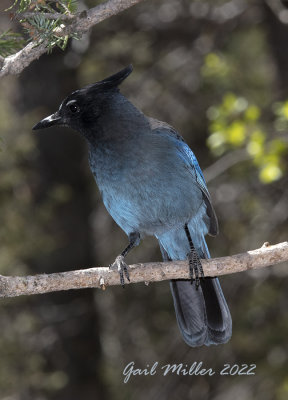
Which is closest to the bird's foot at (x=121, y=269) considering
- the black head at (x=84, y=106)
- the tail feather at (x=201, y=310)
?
the tail feather at (x=201, y=310)

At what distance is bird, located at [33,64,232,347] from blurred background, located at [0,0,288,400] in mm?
1053

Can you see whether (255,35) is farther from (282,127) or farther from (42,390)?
(42,390)

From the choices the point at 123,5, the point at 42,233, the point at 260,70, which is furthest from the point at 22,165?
the point at 260,70

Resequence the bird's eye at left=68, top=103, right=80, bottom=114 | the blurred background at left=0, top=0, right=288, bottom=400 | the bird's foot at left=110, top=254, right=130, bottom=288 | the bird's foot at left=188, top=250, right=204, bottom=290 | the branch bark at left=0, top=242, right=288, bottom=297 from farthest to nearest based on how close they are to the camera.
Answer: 1. the blurred background at left=0, top=0, right=288, bottom=400
2. the bird's eye at left=68, top=103, right=80, bottom=114
3. the bird's foot at left=188, top=250, right=204, bottom=290
4. the bird's foot at left=110, top=254, right=130, bottom=288
5. the branch bark at left=0, top=242, right=288, bottom=297

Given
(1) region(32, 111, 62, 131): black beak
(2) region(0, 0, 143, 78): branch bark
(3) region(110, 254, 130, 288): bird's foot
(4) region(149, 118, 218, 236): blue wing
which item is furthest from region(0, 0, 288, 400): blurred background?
(2) region(0, 0, 143, 78): branch bark

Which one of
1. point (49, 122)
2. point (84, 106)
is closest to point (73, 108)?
point (84, 106)

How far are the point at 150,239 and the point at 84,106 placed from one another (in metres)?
3.75

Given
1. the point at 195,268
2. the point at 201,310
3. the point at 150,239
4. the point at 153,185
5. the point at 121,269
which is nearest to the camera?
the point at 121,269

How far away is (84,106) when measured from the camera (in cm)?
423

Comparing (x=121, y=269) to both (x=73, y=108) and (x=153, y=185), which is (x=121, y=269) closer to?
(x=153, y=185)

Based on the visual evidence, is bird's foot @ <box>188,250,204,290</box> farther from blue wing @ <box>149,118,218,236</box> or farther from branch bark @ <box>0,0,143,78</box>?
branch bark @ <box>0,0,143,78</box>

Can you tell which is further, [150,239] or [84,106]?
[150,239]

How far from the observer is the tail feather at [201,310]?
13.8ft

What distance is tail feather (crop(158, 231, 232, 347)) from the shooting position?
4.21 m
